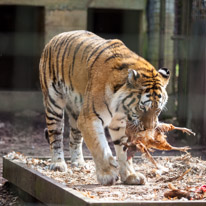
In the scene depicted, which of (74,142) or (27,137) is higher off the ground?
(74,142)

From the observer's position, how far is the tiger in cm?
300

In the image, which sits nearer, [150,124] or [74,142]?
[150,124]

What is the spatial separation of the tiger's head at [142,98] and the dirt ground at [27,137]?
132cm

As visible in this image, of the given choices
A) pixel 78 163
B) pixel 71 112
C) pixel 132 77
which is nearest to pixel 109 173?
pixel 132 77

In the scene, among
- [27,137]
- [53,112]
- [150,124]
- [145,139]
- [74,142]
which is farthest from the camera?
[27,137]

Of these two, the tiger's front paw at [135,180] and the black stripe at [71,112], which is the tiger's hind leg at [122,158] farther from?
the black stripe at [71,112]

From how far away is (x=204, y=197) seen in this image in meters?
2.61

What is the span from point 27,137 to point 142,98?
289 centimetres

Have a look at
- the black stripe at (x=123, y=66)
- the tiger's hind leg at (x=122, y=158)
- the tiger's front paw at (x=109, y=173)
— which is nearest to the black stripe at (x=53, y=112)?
the tiger's hind leg at (x=122, y=158)

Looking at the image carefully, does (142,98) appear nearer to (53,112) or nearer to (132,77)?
(132,77)

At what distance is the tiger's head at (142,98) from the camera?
298 cm

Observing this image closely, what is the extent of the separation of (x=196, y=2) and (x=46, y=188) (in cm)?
A: 298

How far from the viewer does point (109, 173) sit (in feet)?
9.80

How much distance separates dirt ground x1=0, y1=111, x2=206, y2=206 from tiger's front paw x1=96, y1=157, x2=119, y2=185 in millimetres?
1177
